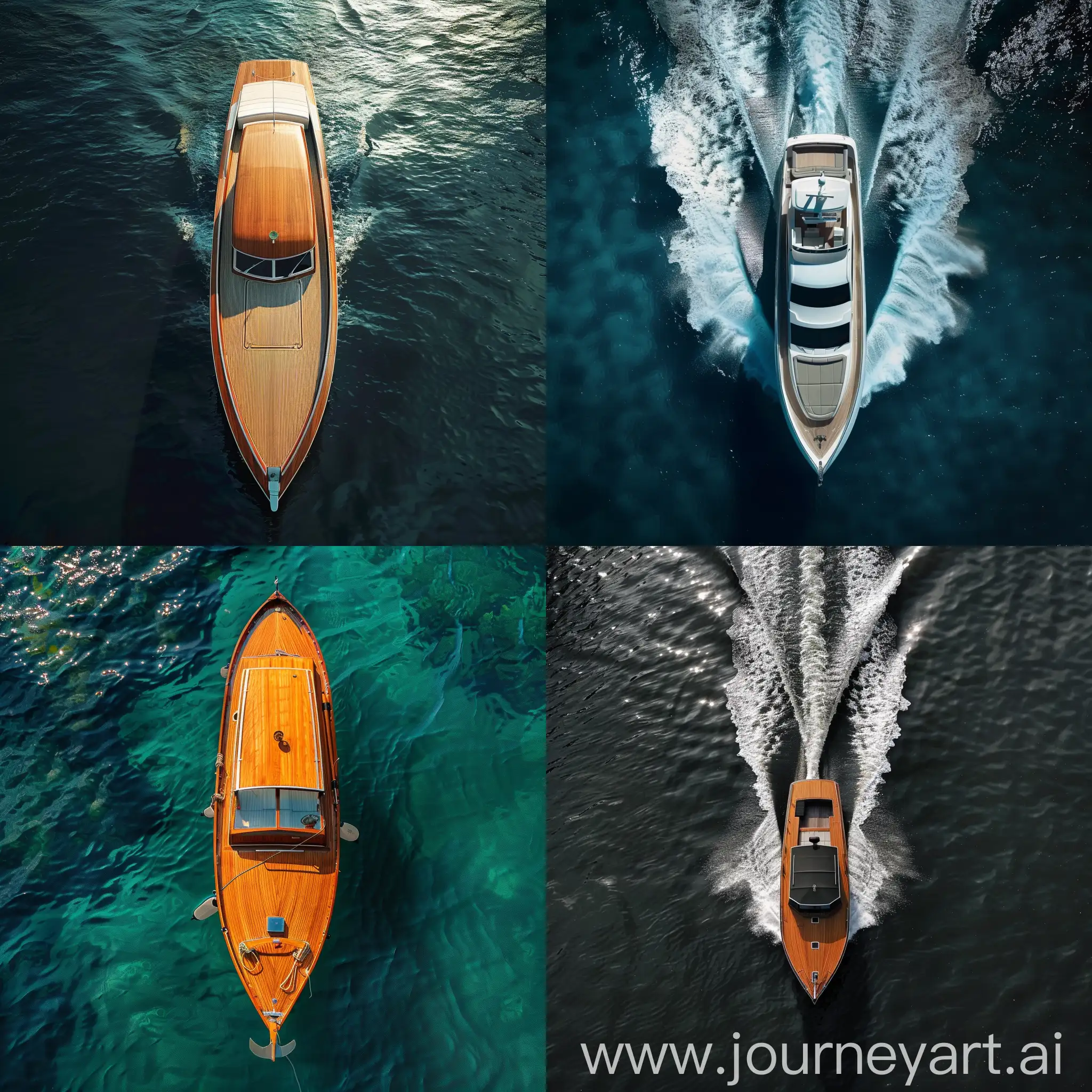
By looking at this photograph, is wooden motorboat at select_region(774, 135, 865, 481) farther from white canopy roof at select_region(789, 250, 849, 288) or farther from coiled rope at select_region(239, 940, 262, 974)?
coiled rope at select_region(239, 940, 262, 974)

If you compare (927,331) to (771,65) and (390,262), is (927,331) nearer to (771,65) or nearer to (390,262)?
(771,65)

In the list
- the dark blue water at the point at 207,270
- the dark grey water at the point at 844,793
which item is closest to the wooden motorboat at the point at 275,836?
the dark blue water at the point at 207,270

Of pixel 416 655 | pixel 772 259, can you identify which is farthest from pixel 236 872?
pixel 772 259

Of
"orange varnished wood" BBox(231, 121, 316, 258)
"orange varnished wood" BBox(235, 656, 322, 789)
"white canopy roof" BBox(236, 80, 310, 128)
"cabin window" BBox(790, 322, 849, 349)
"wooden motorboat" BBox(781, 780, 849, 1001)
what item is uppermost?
"white canopy roof" BBox(236, 80, 310, 128)

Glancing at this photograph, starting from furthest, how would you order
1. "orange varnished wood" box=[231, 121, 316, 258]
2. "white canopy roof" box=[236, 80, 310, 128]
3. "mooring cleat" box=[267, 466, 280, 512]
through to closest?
"white canopy roof" box=[236, 80, 310, 128], "orange varnished wood" box=[231, 121, 316, 258], "mooring cleat" box=[267, 466, 280, 512]

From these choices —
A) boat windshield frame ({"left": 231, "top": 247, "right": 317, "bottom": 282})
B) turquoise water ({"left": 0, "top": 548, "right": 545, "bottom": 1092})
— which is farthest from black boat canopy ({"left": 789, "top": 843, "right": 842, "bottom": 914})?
boat windshield frame ({"left": 231, "top": 247, "right": 317, "bottom": 282})

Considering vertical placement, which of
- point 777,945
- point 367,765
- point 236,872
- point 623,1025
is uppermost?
point 367,765

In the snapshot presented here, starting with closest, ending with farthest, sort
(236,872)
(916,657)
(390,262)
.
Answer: (236,872) < (916,657) < (390,262)
